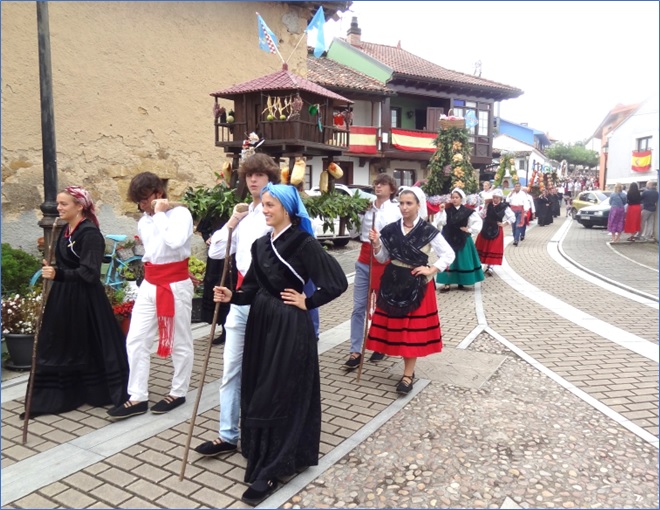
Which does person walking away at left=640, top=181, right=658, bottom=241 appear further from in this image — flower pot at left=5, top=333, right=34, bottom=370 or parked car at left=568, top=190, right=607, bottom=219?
flower pot at left=5, top=333, right=34, bottom=370

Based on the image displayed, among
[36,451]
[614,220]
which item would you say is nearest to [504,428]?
[36,451]

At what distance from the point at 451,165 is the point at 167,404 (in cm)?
744

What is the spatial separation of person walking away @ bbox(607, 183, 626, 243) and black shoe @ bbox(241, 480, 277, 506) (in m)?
17.6

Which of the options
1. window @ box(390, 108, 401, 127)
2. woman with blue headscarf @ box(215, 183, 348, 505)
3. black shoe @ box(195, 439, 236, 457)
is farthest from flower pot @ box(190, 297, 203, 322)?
window @ box(390, 108, 401, 127)

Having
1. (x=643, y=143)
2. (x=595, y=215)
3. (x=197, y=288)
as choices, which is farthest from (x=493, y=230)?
(x=643, y=143)

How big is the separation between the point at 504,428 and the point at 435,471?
37.3 inches

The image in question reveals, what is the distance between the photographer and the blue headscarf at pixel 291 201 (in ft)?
11.1

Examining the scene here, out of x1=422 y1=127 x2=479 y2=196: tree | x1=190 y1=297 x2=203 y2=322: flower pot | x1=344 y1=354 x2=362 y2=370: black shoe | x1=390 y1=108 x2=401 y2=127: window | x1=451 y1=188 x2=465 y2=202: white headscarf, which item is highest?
x1=390 y1=108 x2=401 y2=127: window

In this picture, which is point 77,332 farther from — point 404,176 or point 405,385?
point 404,176

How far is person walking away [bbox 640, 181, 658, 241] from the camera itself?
16.8 m

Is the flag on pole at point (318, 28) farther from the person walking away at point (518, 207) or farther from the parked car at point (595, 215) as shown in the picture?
the parked car at point (595, 215)

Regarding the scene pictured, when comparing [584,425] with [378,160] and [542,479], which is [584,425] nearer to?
[542,479]

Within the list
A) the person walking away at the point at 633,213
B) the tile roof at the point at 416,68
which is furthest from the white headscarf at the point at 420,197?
the tile roof at the point at 416,68

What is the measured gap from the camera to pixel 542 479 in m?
3.43
